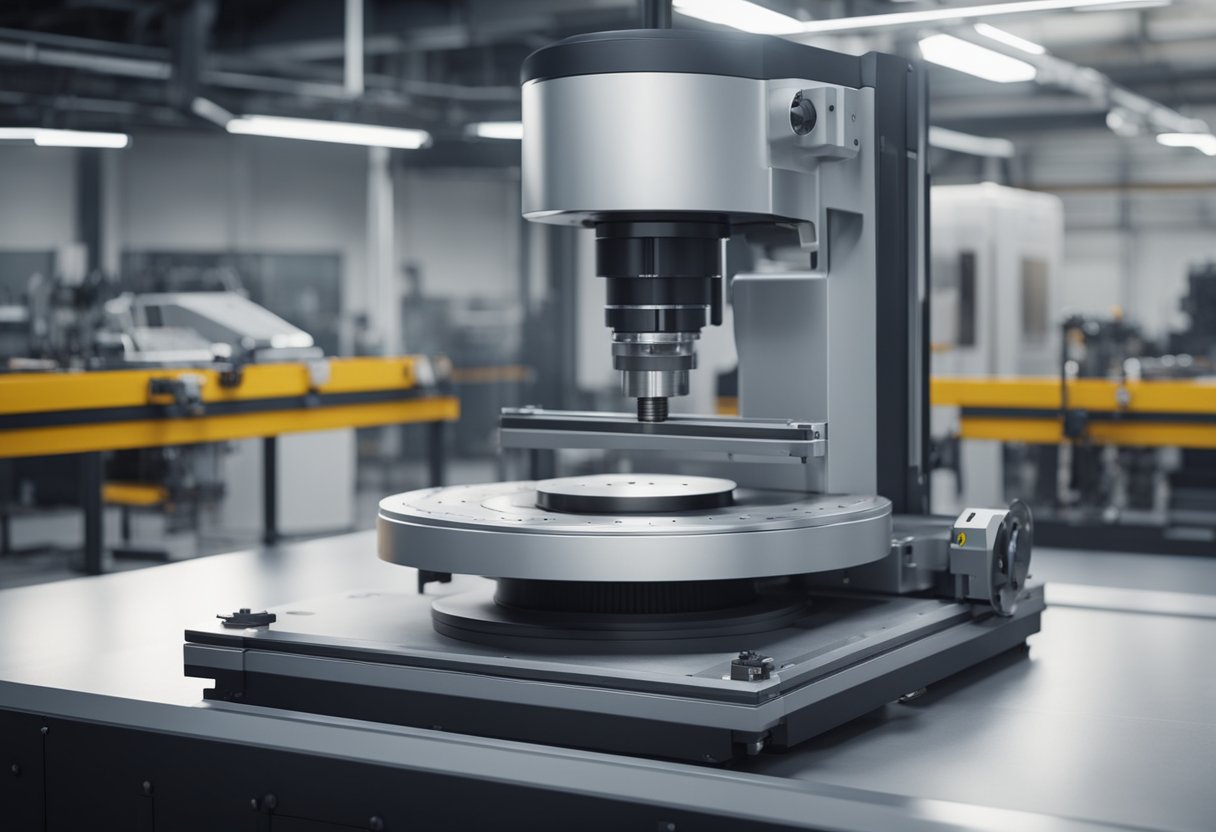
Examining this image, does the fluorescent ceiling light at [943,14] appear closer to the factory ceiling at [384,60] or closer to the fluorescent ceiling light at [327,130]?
the fluorescent ceiling light at [327,130]

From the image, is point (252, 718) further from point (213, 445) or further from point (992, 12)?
point (213, 445)

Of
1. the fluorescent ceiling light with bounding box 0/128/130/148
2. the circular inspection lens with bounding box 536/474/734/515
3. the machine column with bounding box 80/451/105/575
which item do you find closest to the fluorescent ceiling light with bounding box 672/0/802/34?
the circular inspection lens with bounding box 536/474/734/515

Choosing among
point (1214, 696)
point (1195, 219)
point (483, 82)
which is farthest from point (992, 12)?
point (1195, 219)

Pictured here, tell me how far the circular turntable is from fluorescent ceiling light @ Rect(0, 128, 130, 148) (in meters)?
4.79

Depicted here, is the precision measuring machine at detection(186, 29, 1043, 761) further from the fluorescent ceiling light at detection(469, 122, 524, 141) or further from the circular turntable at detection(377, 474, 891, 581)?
the fluorescent ceiling light at detection(469, 122, 524, 141)

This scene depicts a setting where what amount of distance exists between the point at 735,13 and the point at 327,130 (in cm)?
431

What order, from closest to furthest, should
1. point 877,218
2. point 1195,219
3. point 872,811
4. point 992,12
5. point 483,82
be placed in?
point 872,811, point 877,218, point 992,12, point 483,82, point 1195,219

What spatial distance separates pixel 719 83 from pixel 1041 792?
692mm

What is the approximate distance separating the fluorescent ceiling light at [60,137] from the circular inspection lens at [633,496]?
4.81m

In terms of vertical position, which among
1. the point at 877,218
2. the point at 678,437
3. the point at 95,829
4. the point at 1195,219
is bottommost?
the point at 95,829

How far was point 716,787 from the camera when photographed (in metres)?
1.00

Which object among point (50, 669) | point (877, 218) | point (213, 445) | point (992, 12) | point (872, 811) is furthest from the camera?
point (213, 445)

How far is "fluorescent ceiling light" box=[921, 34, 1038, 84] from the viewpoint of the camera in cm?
273

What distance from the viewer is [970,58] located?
302cm
